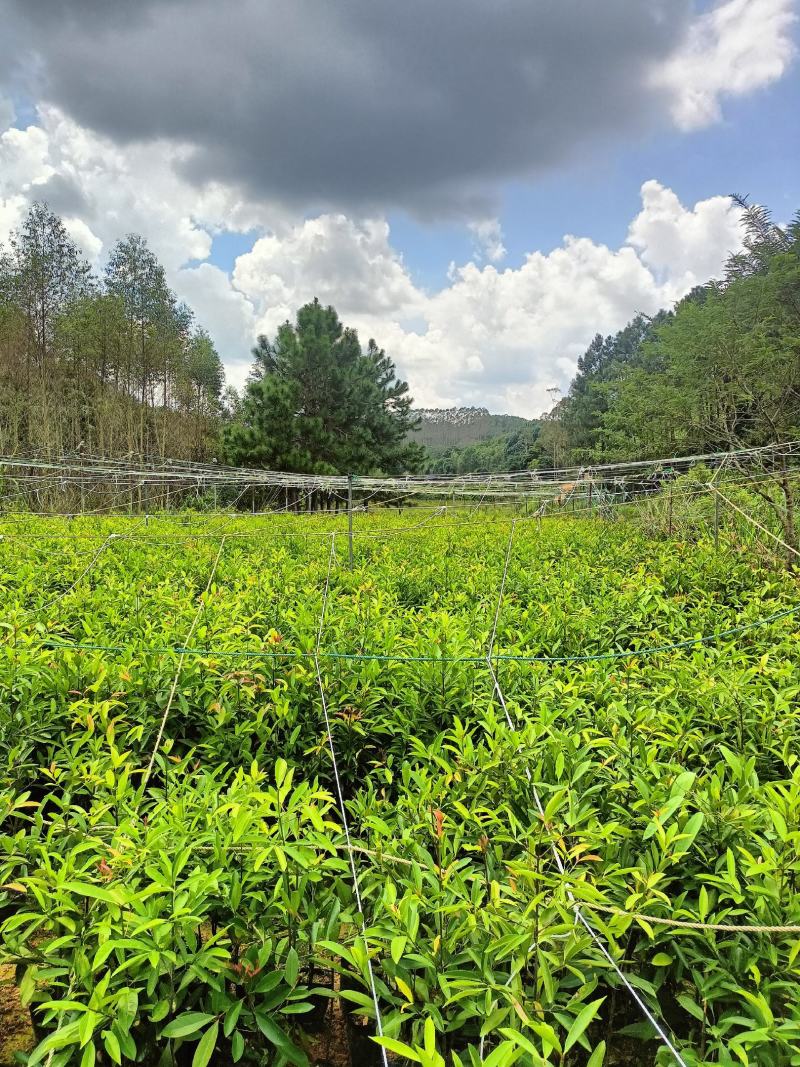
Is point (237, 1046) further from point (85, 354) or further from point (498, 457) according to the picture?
point (498, 457)

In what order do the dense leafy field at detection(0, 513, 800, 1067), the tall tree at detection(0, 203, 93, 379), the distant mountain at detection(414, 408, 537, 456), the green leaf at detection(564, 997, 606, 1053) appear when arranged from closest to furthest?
1. the green leaf at detection(564, 997, 606, 1053)
2. the dense leafy field at detection(0, 513, 800, 1067)
3. the tall tree at detection(0, 203, 93, 379)
4. the distant mountain at detection(414, 408, 537, 456)

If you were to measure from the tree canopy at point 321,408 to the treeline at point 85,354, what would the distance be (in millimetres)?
2332

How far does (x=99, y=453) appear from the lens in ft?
46.2

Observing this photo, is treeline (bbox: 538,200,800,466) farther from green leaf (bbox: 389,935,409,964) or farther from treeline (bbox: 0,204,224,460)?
treeline (bbox: 0,204,224,460)

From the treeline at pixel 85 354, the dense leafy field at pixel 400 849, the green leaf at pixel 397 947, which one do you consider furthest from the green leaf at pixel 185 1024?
the treeline at pixel 85 354

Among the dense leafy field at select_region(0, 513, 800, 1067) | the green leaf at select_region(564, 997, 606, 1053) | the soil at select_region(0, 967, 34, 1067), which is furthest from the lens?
the soil at select_region(0, 967, 34, 1067)

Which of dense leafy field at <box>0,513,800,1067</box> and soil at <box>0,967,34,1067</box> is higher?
dense leafy field at <box>0,513,800,1067</box>

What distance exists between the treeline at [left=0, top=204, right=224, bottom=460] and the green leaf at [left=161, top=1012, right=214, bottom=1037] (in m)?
12.7

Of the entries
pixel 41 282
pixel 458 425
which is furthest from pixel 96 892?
pixel 458 425

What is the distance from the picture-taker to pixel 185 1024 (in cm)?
89

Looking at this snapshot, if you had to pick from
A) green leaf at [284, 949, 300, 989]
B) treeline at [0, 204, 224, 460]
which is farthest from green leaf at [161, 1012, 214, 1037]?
treeline at [0, 204, 224, 460]

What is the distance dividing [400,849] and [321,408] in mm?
17396

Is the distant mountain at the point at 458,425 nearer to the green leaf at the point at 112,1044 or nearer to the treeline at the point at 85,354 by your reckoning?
the treeline at the point at 85,354

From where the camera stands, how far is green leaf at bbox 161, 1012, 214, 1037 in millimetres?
873
